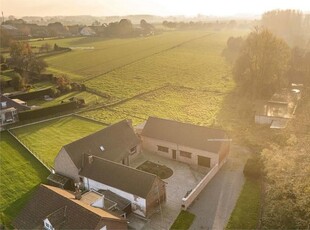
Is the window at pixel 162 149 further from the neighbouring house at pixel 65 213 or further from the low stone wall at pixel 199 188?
the neighbouring house at pixel 65 213

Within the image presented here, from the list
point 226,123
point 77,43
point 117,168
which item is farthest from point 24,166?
point 77,43

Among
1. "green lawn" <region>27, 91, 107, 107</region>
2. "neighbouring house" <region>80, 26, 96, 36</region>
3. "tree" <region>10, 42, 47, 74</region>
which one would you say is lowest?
"green lawn" <region>27, 91, 107, 107</region>

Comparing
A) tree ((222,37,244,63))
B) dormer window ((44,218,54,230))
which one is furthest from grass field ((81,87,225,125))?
tree ((222,37,244,63))

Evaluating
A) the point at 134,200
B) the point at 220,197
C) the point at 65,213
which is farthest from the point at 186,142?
the point at 65,213

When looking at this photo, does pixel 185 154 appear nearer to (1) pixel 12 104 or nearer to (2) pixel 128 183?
(2) pixel 128 183

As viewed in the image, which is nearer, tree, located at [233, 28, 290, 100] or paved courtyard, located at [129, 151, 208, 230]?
paved courtyard, located at [129, 151, 208, 230]

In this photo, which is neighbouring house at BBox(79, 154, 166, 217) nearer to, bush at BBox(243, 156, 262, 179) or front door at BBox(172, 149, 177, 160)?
front door at BBox(172, 149, 177, 160)

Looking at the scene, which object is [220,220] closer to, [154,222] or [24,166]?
[154,222]
